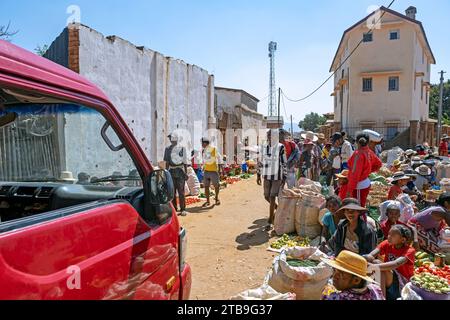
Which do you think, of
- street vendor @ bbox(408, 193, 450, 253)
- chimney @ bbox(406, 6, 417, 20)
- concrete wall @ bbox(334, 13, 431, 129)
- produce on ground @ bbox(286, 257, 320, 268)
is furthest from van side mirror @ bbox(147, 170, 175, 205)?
chimney @ bbox(406, 6, 417, 20)

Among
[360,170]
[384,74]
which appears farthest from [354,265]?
[384,74]

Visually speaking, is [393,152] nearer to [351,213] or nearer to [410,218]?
[410,218]

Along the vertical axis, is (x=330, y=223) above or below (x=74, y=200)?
below

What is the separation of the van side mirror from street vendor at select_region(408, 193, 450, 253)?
4040 millimetres

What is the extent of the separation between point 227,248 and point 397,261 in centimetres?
292

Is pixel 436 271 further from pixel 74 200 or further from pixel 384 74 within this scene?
pixel 384 74

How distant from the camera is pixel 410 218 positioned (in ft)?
16.9

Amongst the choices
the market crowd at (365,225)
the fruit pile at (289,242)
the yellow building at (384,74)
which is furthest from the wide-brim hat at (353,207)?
the yellow building at (384,74)

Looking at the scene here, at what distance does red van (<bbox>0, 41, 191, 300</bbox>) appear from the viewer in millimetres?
1378

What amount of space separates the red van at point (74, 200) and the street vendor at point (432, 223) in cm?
387

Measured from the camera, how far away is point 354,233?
3.94 metres

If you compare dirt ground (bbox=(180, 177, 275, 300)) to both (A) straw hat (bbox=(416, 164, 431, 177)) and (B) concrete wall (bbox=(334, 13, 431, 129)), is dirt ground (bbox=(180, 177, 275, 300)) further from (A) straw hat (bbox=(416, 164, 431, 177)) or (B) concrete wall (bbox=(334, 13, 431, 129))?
(B) concrete wall (bbox=(334, 13, 431, 129))

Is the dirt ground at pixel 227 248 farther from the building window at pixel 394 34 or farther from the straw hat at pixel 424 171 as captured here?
the building window at pixel 394 34

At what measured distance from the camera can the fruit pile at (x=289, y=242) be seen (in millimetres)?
5566
